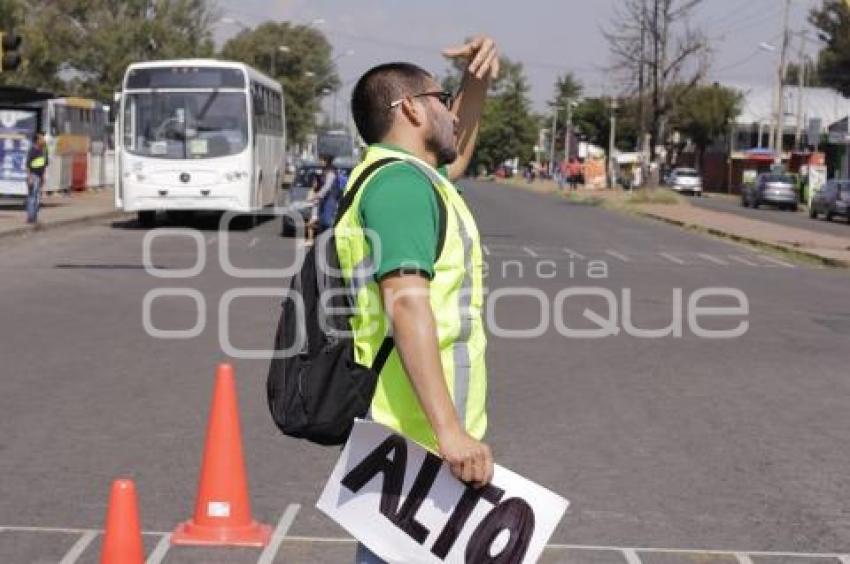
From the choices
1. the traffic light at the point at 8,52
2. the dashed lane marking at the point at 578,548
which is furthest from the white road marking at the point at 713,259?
the dashed lane marking at the point at 578,548

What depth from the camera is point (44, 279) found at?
17.2 meters

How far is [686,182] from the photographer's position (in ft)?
265

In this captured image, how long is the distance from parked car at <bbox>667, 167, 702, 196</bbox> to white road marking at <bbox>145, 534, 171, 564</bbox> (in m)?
76.2

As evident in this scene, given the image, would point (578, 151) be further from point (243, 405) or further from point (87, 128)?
point (243, 405)

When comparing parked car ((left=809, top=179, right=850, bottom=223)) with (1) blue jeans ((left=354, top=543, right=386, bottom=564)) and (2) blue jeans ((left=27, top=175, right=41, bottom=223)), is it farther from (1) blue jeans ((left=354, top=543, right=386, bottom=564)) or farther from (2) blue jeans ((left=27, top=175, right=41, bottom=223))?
(1) blue jeans ((left=354, top=543, right=386, bottom=564))

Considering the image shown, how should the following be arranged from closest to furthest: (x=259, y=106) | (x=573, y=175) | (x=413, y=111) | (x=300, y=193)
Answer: (x=413, y=111) → (x=259, y=106) → (x=300, y=193) → (x=573, y=175)

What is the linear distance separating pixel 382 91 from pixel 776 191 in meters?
56.7

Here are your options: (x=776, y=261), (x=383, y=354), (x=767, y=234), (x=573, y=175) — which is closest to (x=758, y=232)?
(x=767, y=234)

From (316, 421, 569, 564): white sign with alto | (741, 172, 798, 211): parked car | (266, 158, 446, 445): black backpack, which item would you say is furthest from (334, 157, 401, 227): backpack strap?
(741, 172, 798, 211): parked car

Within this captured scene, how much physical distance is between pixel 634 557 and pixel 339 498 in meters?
2.64

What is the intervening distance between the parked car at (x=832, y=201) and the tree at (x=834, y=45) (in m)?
43.5

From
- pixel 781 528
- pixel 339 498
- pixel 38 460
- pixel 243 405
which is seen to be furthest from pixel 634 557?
pixel 243 405

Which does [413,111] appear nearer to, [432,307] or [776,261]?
[432,307]

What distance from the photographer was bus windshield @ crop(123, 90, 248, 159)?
2831cm
